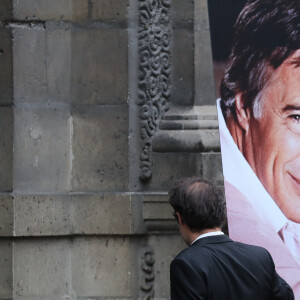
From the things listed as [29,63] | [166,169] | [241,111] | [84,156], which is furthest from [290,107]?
[29,63]

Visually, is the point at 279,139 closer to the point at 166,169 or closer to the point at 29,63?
the point at 166,169

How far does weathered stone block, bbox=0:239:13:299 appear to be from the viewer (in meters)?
6.15

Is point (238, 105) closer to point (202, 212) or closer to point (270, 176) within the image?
point (270, 176)

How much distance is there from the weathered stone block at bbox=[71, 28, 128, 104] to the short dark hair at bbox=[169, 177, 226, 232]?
250 cm

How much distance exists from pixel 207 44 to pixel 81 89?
86cm

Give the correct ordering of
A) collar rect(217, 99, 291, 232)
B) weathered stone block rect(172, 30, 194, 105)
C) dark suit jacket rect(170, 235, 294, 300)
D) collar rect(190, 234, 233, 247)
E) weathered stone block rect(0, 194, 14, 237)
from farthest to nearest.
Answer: weathered stone block rect(172, 30, 194, 105), weathered stone block rect(0, 194, 14, 237), collar rect(217, 99, 291, 232), collar rect(190, 234, 233, 247), dark suit jacket rect(170, 235, 294, 300)

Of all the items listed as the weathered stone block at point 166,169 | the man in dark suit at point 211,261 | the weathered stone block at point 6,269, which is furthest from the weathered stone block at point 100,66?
the man in dark suit at point 211,261

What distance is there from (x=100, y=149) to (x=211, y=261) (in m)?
2.68

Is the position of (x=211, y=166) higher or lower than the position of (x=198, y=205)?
higher

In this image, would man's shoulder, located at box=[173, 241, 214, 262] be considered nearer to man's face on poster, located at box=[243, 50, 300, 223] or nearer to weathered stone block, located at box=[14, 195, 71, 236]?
man's face on poster, located at box=[243, 50, 300, 223]

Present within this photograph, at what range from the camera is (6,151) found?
619cm

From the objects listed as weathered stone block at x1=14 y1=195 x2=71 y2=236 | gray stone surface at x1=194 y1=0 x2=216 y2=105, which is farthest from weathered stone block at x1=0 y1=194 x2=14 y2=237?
gray stone surface at x1=194 y1=0 x2=216 y2=105

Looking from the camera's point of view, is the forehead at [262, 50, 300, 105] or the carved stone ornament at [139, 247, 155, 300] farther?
the carved stone ornament at [139, 247, 155, 300]

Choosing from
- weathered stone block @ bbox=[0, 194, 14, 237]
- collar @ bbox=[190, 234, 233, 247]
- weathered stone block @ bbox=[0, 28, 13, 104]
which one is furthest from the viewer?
weathered stone block @ bbox=[0, 28, 13, 104]
